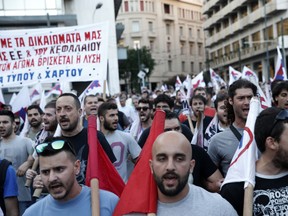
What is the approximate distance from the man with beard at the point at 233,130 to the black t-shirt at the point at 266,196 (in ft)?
4.31

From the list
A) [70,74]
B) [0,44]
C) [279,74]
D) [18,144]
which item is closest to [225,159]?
[18,144]

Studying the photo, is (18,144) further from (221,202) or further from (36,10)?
(36,10)

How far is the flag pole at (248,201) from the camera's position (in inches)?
118

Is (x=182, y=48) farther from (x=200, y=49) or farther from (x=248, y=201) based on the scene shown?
(x=248, y=201)

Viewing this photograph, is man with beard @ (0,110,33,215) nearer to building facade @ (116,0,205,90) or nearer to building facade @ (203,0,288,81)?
building facade @ (203,0,288,81)

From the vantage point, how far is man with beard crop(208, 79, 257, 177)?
14.9ft

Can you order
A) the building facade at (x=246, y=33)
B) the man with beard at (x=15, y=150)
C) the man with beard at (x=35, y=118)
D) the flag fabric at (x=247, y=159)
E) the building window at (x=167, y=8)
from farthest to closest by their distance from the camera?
1. the building window at (x=167, y=8)
2. the building facade at (x=246, y=33)
3. the man with beard at (x=35, y=118)
4. the man with beard at (x=15, y=150)
5. the flag fabric at (x=247, y=159)

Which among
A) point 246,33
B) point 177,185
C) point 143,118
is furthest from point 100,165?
point 246,33

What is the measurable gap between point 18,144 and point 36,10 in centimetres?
2410

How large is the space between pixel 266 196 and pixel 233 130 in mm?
1588

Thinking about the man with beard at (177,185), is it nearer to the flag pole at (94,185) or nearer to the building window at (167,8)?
the flag pole at (94,185)

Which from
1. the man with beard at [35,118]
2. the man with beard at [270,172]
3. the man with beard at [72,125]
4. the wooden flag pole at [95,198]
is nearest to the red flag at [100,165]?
the wooden flag pole at [95,198]

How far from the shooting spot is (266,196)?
10.1ft

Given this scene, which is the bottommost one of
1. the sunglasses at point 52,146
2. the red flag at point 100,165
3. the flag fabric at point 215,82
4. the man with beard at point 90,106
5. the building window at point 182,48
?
the red flag at point 100,165
